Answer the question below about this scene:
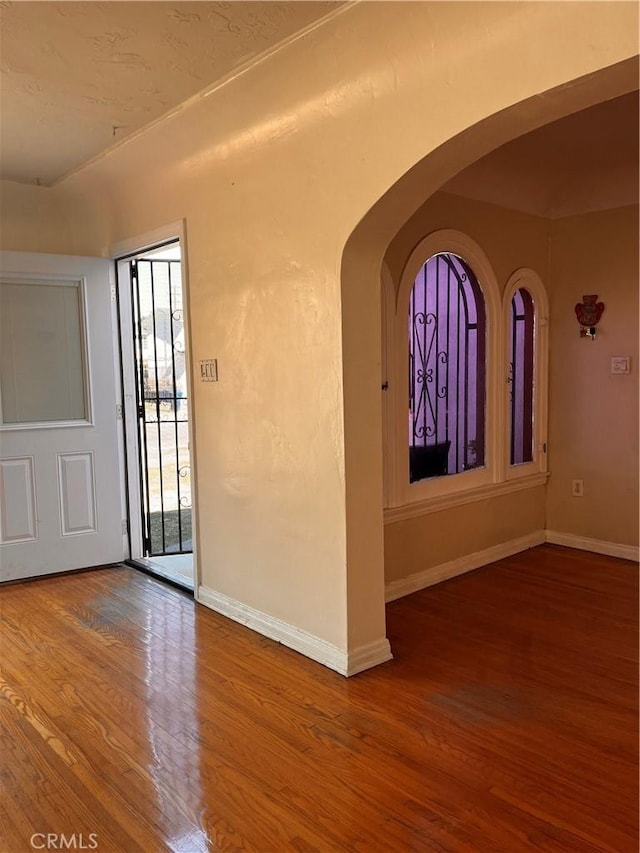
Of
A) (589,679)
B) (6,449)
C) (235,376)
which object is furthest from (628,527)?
(6,449)

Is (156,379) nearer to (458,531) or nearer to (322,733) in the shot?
(458,531)

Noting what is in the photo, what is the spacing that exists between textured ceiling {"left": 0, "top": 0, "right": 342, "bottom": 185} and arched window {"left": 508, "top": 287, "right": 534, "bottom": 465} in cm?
260

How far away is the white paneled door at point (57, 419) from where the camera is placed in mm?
4023

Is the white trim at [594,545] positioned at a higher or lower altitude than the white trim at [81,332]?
lower

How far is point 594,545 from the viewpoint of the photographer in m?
4.49

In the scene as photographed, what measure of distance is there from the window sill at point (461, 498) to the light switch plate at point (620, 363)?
0.86 metres

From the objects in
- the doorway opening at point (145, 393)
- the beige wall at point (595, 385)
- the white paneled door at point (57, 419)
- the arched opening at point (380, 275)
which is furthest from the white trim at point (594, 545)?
the white paneled door at point (57, 419)

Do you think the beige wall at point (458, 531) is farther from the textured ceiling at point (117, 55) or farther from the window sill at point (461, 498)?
the textured ceiling at point (117, 55)

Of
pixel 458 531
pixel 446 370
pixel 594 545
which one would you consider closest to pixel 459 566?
pixel 458 531

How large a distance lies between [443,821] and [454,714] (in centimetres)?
59

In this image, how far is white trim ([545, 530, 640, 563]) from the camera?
14.1ft

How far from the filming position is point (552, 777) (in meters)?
2.08

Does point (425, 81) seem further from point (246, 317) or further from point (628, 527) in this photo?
point (628, 527)

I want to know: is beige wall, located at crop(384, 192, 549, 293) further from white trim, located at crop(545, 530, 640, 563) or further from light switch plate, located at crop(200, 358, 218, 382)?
white trim, located at crop(545, 530, 640, 563)
